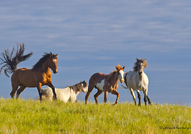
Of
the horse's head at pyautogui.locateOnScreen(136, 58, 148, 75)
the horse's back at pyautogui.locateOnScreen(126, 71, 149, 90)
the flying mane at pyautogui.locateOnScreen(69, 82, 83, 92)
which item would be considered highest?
the horse's head at pyautogui.locateOnScreen(136, 58, 148, 75)

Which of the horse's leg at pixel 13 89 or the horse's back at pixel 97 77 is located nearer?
the horse's back at pixel 97 77

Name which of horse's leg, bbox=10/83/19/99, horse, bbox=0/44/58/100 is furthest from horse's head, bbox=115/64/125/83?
horse's leg, bbox=10/83/19/99

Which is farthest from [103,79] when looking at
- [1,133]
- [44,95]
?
[1,133]

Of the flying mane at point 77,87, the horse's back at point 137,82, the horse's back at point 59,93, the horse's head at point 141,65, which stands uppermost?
the horse's head at point 141,65

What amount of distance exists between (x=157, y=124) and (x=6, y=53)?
43.4ft

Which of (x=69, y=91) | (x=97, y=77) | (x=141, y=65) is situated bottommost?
(x=69, y=91)

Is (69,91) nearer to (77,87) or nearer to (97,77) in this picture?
(77,87)

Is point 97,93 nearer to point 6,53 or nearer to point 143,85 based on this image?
point 143,85

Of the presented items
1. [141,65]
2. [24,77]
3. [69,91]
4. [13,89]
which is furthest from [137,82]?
[13,89]

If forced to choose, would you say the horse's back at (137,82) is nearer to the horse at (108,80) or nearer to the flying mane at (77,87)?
the horse at (108,80)

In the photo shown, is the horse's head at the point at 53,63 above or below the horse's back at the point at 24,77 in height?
above

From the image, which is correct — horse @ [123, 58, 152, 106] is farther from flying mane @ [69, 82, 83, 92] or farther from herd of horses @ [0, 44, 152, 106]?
flying mane @ [69, 82, 83, 92]

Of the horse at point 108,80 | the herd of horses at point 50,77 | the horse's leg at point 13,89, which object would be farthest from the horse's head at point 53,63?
the horse's leg at point 13,89

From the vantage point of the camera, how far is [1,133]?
307 inches
